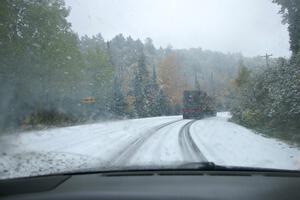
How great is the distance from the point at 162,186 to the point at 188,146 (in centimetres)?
179

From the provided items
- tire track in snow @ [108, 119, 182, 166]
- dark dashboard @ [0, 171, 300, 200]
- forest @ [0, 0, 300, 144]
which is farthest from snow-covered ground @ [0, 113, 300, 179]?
dark dashboard @ [0, 171, 300, 200]

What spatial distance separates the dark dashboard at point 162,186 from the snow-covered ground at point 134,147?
0.55m

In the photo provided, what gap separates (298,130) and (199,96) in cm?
144

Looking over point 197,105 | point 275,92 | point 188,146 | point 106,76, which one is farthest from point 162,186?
point 275,92

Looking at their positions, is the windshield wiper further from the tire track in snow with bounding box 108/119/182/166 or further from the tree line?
the tree line

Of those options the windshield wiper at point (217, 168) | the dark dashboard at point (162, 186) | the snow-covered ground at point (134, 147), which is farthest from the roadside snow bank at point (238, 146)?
the dark dashboard at point (162, 186)

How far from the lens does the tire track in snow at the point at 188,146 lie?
4004 millimetres

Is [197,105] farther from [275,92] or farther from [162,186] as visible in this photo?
[162,186]

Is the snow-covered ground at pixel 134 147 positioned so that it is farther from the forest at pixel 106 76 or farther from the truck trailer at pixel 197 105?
the forest at pixel 106 76

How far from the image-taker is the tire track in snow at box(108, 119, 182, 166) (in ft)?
13.8

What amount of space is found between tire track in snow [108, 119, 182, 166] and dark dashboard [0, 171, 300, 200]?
673 mm

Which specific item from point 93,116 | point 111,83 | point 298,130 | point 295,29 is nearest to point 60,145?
point 93,116

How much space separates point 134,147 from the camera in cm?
491

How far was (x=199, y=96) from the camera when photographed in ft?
16.3
